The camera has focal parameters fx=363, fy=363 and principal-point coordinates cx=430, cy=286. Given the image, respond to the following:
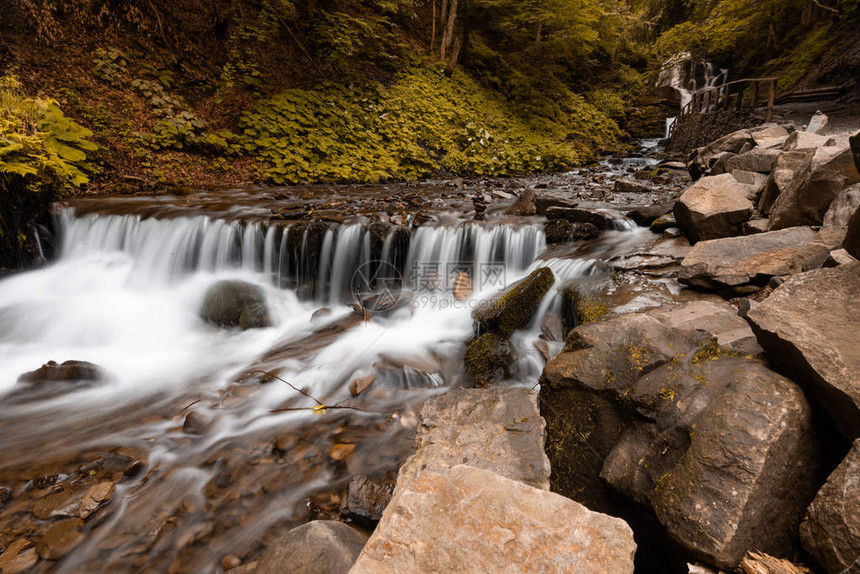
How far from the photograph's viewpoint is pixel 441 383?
12.9 feet

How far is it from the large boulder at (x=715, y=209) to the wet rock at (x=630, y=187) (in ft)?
15.5

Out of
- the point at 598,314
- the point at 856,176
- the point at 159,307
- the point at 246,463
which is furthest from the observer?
the point at 159,307

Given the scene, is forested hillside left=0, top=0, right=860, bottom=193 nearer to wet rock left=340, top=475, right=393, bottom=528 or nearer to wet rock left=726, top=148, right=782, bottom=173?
wet rock left=340, top=475, right=393, bottom=528

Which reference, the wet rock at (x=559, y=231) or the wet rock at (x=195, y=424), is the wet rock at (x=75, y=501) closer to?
the wet rock at (x=195, y=424)

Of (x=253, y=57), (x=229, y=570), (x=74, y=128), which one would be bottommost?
(x=229, y=570)

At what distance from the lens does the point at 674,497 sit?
1.44 metres

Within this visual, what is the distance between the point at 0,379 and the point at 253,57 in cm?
1066

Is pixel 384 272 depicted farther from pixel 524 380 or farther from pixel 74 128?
pixel 74 128

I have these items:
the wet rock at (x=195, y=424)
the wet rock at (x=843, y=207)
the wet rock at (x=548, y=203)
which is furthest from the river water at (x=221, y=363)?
the wet rock at (x=843, y=207)

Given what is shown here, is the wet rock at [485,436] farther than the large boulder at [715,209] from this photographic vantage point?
No

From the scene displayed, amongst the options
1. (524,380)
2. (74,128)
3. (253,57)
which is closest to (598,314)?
(524,380)

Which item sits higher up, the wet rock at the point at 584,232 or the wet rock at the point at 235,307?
the wet rock at the point at 584,232

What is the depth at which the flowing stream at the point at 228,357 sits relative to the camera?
2607mm

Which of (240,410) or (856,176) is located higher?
(856,176)
